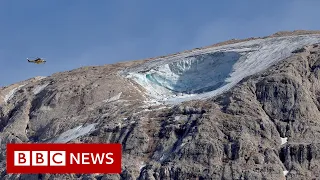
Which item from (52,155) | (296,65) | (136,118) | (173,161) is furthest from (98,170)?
(296,65)

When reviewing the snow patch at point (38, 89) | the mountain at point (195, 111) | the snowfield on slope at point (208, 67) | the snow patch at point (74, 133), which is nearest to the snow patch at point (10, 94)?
the mountain at point (195, 111)

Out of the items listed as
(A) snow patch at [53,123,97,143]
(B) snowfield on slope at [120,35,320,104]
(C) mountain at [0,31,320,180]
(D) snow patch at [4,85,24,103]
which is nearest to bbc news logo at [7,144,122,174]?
(C) mountain at [0,31,320,180]

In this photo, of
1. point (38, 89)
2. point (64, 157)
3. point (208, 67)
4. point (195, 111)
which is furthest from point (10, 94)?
point (64, 157)

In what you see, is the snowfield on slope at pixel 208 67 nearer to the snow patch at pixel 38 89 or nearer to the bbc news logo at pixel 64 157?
the snow patch at pixel 38 89

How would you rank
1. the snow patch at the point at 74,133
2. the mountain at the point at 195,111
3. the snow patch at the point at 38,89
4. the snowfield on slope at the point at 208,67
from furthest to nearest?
the snow patch at the point at 38,89 → the snowfield on slope at the point at 208,67 → the snow patch at the point at 74,133 → the mountain at the point at 195,111

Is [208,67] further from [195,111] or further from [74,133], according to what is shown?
[74,133]

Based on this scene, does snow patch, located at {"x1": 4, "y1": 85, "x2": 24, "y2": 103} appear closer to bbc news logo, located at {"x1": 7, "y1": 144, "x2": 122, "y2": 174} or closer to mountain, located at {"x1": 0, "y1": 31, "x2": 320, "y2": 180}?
mountain, located at {"x1": 0, "y1": 31, "x2": 320, "y2": 180}

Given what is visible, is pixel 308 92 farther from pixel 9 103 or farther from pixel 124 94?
pixel 9 103
